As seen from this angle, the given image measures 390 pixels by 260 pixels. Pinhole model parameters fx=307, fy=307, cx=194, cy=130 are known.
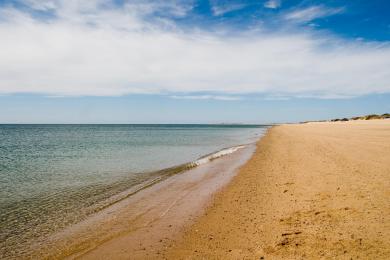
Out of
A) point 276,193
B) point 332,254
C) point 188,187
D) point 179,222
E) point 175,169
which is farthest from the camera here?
point 175,169

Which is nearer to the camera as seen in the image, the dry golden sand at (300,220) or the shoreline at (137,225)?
the dry golden sand at (300,220)

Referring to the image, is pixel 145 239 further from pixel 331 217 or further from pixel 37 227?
pixel 331 217

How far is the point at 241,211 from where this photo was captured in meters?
9.31

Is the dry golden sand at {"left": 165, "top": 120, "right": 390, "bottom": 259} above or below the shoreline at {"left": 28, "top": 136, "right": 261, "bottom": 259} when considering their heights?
above

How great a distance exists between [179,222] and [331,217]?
408 cm

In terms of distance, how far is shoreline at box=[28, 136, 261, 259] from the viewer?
7.21 meters

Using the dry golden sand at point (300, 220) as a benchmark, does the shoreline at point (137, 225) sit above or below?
below

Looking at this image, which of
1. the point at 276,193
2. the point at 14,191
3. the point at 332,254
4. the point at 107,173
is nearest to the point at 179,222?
the point at 276,193

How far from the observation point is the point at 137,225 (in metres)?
8.89

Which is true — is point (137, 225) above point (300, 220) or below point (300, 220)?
below

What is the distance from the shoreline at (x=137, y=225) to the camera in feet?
23.7

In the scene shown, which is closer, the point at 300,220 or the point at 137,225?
the point at 300,220

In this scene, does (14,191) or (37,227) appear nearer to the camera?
(37,227)

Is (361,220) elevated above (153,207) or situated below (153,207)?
above
